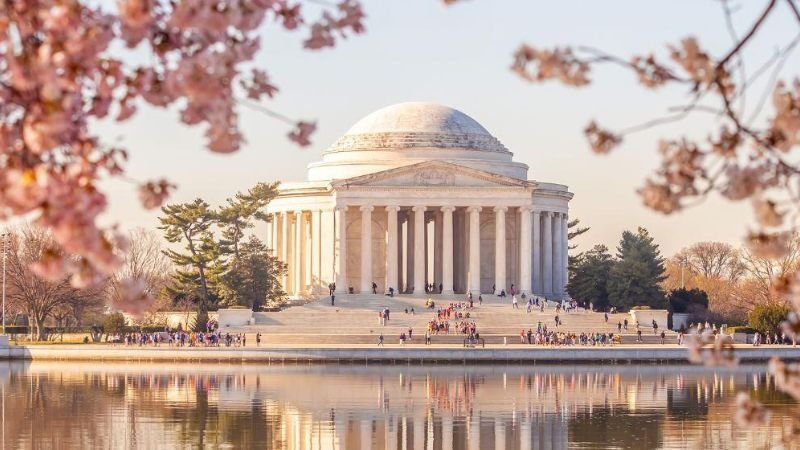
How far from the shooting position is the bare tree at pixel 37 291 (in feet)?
394

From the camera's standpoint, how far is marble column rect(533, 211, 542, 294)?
457ft

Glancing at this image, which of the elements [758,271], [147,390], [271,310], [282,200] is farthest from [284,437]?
[758,271]

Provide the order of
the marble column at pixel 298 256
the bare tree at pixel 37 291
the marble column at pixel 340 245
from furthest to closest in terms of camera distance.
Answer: the marble column at pixel 298 256, the marble column at pixel 340 245, the bare tree at pixel 37 291

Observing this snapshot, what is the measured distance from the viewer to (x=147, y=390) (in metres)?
70.9

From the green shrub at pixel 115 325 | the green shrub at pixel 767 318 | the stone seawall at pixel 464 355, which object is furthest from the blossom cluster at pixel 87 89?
the green shrub at pixel 115 325

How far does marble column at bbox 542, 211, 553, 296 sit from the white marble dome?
422 centimetres

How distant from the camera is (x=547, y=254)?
465 feet

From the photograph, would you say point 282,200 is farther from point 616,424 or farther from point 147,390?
point 616,424

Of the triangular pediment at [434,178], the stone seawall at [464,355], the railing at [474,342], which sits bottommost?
the stone seawall at [464,355]

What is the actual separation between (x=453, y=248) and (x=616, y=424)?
8530 cm

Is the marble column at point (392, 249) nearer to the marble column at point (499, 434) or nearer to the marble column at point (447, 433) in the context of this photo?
the marble column at point (447, 433)

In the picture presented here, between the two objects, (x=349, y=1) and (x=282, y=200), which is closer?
(x=349, y=1)

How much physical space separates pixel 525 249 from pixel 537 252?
7.16 metres

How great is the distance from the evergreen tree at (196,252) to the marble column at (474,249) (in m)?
18.5
